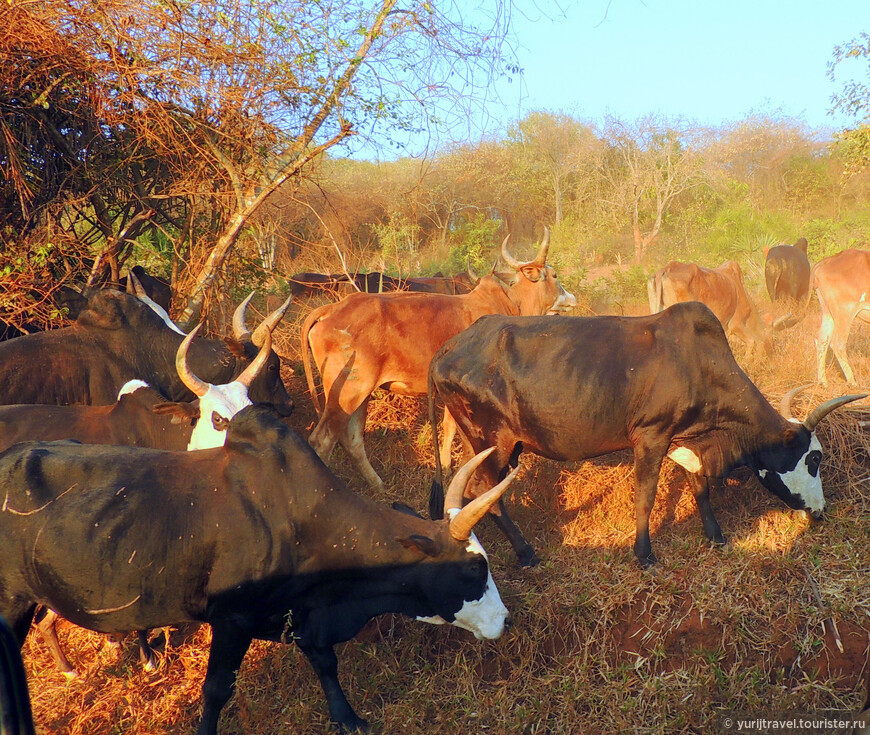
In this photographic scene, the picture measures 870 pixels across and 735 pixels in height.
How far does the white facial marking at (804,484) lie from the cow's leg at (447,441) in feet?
8.44

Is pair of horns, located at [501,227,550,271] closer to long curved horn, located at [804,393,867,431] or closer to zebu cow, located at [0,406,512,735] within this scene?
long curved horn, located at [804,393,867,431]

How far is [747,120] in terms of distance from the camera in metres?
29.8

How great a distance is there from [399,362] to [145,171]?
291cm

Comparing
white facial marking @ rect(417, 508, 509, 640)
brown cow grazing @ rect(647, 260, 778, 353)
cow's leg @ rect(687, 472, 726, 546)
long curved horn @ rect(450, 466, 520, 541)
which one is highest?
brown cow grazing @ rect(647, 260, 778, 353)

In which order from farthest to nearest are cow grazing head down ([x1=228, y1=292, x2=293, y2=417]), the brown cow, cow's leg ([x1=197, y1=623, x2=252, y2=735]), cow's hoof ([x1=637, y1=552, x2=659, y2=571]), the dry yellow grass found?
the brown cow
cow grazing head down ([x1=228, y1=292, x2=293, y2=417])
cow's hoof ([x1=637, y1=552, x2=659, y2=571])
the dry yellow grass
cow's leg ([x1=197, y1=623, x2=252, y2=735])

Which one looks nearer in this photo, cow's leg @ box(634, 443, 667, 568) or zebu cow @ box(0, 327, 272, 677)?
zebu cow @ box(0, 327, 272, 677)

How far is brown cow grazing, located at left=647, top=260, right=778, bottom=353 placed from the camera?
9297mm

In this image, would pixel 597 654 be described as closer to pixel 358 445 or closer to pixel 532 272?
pixel 358 445

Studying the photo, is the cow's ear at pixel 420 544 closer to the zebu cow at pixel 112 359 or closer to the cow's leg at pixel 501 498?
the cow's leg at pixel 501 498

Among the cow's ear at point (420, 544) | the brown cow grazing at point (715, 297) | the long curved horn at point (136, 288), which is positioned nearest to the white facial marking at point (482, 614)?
the cow's ear at point (420, 544)

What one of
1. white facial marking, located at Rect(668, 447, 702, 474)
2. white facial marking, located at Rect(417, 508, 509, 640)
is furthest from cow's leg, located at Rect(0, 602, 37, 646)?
white facial marking, located at Rect(668, 447, 702, 474)

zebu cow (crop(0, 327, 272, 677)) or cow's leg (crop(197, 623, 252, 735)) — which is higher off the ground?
zebu cow (crop(0, 327, 272, 677))

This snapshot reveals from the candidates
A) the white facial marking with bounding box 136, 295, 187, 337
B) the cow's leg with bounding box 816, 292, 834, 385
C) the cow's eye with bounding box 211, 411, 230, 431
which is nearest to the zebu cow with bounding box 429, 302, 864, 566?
the cow's eye with bounding box 211, 411, 230, 431

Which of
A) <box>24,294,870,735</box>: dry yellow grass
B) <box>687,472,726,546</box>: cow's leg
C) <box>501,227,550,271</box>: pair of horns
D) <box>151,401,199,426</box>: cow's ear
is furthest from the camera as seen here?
<box>501,227,550,271</box>: pair of horns
